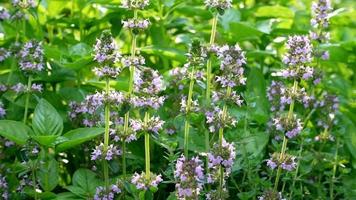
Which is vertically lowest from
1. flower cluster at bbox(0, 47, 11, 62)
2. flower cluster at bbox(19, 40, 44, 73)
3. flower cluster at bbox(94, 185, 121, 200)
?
flower cluster at bbox(94, 185, 121, 200)

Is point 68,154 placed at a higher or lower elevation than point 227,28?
lower

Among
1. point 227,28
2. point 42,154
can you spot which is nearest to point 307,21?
point 227,28

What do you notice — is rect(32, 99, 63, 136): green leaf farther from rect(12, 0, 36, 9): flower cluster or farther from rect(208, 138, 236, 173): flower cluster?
rect(208, 138, 236, 173): flower cluster

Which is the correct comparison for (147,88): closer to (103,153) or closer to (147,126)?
(147,126)

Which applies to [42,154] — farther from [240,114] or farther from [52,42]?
[52,42]

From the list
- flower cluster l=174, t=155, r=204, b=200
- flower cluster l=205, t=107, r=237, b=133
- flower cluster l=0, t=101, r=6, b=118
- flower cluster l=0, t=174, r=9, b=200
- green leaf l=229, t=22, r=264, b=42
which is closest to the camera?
flower cluster l=174, t=155, r=204, b=200

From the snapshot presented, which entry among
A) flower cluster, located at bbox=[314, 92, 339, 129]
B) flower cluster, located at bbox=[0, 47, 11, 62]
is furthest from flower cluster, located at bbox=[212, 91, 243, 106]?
flower cluster, located at bbox=[0, 47, 11, 62]

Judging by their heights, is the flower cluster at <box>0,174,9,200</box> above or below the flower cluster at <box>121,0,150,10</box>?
below
